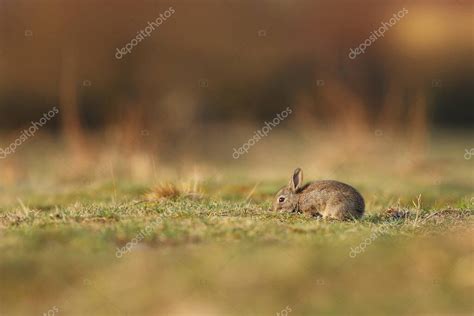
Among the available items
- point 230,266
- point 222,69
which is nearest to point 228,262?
point 230,266

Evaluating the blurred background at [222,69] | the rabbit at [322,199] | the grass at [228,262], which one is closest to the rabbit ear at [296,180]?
the rabbit at [322,199]

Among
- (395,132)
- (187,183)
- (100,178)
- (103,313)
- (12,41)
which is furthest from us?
(12,41)

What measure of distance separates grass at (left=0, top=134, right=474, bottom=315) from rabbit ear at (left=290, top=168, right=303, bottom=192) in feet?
2.09

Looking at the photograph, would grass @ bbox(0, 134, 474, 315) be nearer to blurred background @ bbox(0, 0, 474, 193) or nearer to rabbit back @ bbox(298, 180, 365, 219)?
rabbit back @ bbox(298, 180, 365, 219)

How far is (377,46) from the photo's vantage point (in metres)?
36.5

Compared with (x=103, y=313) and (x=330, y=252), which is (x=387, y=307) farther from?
(x=103, y=313)

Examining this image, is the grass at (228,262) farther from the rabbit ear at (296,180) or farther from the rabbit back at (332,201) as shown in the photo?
the rabbit ear at (296,180)

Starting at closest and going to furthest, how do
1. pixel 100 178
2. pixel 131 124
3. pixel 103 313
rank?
1. pixel 103 313
2. pixel 100 178
3. pixel 131 124

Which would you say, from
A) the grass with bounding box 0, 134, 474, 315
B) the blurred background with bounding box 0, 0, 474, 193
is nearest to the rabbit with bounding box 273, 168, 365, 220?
the grass with bounding box 0, 134, 474, 315

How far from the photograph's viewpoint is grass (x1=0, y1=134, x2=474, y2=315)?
316 inches

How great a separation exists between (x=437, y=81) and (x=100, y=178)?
22081 millimetres

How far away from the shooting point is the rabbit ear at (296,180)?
1161 cm

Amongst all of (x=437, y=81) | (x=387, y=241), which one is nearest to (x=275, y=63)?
(x=437, y=81)

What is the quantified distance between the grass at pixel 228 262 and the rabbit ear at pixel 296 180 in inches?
25.1
